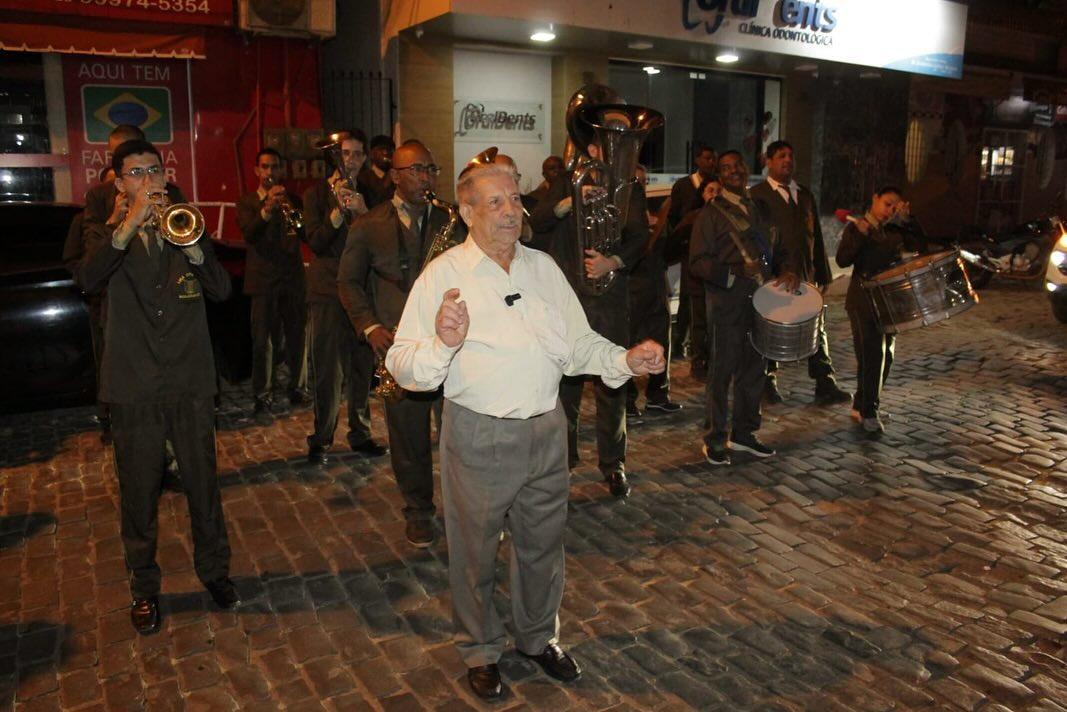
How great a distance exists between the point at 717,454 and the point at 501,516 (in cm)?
325

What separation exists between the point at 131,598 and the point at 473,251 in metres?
2.63

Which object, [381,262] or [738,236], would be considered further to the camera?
[738,236]

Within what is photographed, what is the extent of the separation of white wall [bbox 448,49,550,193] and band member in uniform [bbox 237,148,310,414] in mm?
4287

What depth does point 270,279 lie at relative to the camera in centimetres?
739

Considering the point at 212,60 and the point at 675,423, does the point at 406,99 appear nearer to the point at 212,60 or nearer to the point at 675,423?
the point at 212,60

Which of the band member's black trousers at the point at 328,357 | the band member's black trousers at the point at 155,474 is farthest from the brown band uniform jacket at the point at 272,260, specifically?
the band member's black trousers at the point at 155,474

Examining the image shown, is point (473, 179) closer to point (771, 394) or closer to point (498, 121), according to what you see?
point (771, 394)

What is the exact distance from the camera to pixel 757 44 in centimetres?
1220

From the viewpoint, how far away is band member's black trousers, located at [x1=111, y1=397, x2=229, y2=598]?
13.2ft

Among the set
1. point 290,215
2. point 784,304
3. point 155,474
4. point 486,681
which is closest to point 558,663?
point 486,681

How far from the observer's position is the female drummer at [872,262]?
270 inches

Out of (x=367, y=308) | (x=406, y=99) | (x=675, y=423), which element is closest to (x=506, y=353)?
(x=367, y=308)

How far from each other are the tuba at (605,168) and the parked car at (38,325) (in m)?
4.59

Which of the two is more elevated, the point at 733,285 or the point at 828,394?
the point at 733,285
